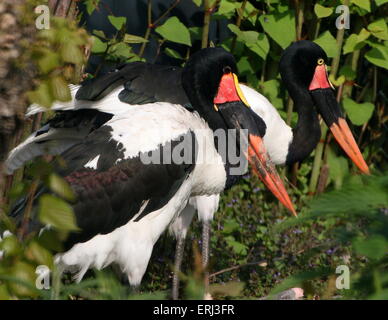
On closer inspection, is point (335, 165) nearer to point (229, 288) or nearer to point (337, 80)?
point (337, 80)

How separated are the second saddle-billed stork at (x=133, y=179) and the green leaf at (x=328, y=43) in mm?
1604

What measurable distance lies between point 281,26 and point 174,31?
28.8 inches

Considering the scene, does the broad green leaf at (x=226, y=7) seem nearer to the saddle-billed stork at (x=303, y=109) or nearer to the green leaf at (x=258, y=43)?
the green leaf at (x=258, y=43)

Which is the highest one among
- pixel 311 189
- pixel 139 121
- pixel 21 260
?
pixel 21 260

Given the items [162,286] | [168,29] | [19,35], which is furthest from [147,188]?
[19,35]

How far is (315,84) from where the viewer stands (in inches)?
241

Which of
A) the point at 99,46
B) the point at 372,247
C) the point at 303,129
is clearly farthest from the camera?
the point at 303,129

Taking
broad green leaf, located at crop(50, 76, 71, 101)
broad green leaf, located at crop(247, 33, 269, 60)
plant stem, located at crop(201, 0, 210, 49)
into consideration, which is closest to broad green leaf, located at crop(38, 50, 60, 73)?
broad green leaf, located at crop(50, 76, 71, 101)

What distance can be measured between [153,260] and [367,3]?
2171 mm

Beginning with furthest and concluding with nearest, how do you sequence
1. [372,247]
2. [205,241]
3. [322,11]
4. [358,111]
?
[358,111], [322,11], [205,241], [372,247]

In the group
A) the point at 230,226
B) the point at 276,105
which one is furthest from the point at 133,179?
the point at 276,105

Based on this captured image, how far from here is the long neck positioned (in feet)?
19.4

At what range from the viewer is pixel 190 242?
590 cm

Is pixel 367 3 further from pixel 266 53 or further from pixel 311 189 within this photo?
pixel 311 189
